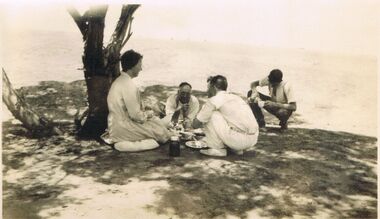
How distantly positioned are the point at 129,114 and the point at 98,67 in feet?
2.14

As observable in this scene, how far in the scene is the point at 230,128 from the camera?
14.8 feet

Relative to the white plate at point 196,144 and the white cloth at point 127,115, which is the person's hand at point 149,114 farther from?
the white plate at point 196,144

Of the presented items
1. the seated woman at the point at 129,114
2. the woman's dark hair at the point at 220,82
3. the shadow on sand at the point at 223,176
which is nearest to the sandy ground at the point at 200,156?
the shadow on sand at the point at 223,176

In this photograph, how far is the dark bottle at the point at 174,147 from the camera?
448cm

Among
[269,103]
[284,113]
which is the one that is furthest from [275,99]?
[284,113]

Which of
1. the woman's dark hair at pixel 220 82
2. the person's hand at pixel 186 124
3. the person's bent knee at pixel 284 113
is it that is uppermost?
the woman's dark hair at pixel 220 82

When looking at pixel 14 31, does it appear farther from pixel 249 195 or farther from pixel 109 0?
pixel 249 195

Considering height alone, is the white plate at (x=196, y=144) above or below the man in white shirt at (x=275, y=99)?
below

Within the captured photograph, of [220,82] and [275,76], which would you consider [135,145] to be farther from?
[275,76]

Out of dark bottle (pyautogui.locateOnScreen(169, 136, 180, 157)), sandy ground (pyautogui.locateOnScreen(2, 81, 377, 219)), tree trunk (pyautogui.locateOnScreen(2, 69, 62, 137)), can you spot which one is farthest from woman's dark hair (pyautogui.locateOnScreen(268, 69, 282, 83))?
tree trunk (pyautogui.locateOnScreen(2, 69, 62, 137))

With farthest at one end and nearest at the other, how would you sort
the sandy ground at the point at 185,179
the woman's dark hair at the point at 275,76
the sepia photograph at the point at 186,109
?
the woman's dark hair at the point at 275,76, the sepia photograph at the point at 186,109, the sandy ground at the point at 185,179

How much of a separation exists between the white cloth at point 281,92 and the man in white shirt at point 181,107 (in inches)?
34.0

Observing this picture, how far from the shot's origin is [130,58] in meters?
4.60

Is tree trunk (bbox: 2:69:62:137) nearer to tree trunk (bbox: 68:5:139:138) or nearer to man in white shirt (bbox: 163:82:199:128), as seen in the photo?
tree trunk (bbox: 68:5:139:138)
